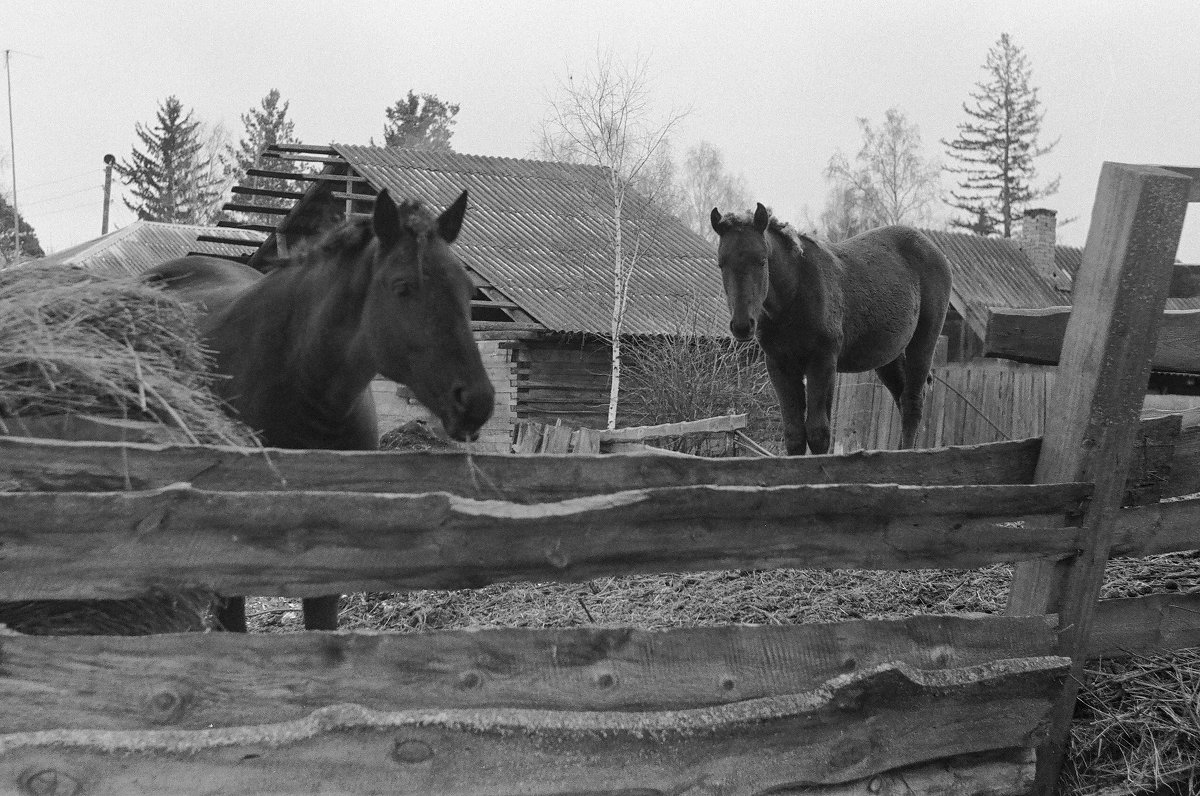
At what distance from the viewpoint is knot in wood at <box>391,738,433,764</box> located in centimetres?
220

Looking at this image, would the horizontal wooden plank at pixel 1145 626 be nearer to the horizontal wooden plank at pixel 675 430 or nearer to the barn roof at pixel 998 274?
the horizontal wooden plank at pixel 675 430

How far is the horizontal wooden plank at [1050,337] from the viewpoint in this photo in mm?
3404

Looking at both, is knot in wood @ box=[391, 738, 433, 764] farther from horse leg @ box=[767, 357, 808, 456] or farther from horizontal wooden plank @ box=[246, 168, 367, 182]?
horizontal wooden plank @ box=[246, 168, 367, 182]

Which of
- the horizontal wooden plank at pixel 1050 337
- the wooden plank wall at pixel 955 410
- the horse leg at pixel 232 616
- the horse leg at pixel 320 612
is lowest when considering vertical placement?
the wooden plank wall at pixel 955 410

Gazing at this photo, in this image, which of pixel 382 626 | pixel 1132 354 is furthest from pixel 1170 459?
pixel 382 626

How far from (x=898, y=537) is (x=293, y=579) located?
152 centimetres

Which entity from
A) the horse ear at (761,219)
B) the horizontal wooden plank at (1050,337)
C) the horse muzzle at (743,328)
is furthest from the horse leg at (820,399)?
the horizontal wooden plank at (1050,337)

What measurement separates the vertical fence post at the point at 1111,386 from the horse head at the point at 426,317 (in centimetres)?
177

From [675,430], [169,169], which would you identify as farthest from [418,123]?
[675,430]

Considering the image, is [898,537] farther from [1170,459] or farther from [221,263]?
[221,263]

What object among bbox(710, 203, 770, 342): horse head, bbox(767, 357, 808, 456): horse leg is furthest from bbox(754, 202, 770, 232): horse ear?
bbox(767, 357, 808, 456): horse leg

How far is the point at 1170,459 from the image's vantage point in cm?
320

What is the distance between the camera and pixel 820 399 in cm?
664

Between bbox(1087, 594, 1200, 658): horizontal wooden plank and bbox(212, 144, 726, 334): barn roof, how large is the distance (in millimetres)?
16789
